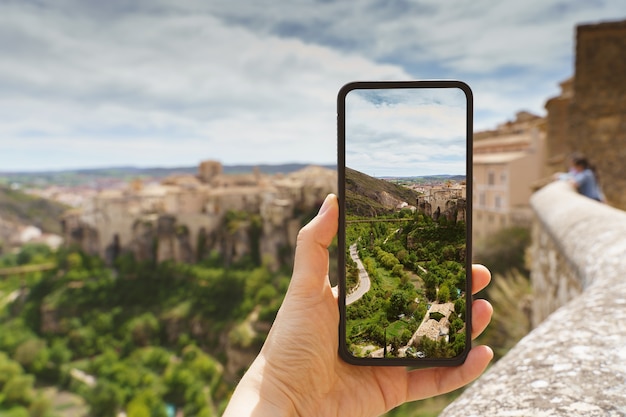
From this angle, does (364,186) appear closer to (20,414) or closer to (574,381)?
(574,381)

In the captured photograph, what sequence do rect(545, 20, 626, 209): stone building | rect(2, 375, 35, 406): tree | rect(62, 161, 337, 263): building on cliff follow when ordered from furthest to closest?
rect(62, 161, 337, 263): building on cliff
rect(2, 375, 35, 406): tree
rect(545, 20, 626, 209): stone building

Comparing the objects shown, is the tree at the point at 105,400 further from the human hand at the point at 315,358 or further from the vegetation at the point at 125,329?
the human hand at the point at 315,358

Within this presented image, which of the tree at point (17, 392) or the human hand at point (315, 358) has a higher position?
the human hand at point (315, 358)

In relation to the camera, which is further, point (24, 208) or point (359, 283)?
point (24, 208)

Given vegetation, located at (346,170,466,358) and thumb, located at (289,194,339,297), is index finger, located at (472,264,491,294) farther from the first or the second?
thumb, located at (289,194,339,297)

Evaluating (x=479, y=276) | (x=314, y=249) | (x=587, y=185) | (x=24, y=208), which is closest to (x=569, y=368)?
(x=479, y=276)

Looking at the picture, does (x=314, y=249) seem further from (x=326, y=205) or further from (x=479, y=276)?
(x=479, y=276)

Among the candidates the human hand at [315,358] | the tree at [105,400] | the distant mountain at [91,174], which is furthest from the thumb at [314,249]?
the distant mountain at [91,174]

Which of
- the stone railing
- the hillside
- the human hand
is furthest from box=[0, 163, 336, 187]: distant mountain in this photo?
the human hand
